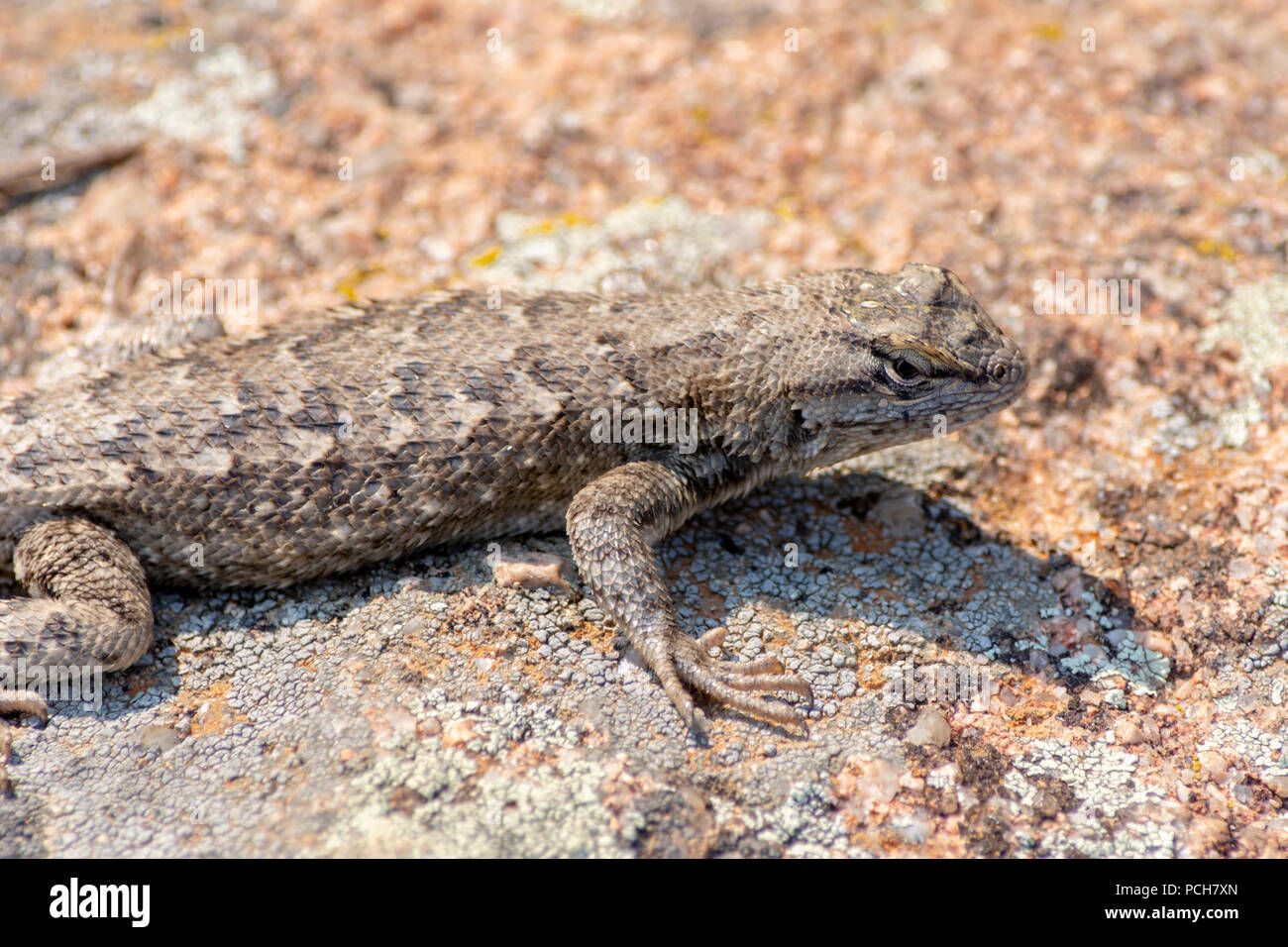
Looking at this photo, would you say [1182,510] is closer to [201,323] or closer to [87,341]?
[201,323]

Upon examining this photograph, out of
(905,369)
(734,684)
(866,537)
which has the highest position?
(905,369)

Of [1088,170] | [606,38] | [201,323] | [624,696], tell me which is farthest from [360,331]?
[1088,170]

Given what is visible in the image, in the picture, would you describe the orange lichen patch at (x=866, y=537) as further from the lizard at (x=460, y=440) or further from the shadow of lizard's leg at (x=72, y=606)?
the shadow of lizard's leg at (x=72, y=606)

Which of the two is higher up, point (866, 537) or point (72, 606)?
point (866, 537)

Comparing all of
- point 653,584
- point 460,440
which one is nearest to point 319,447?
point 460,440

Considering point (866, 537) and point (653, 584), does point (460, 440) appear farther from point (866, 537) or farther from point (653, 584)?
point (866, 537)

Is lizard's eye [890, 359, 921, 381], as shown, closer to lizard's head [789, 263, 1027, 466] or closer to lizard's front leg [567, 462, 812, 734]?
lizard's head [789, 263, 1027, 466]
